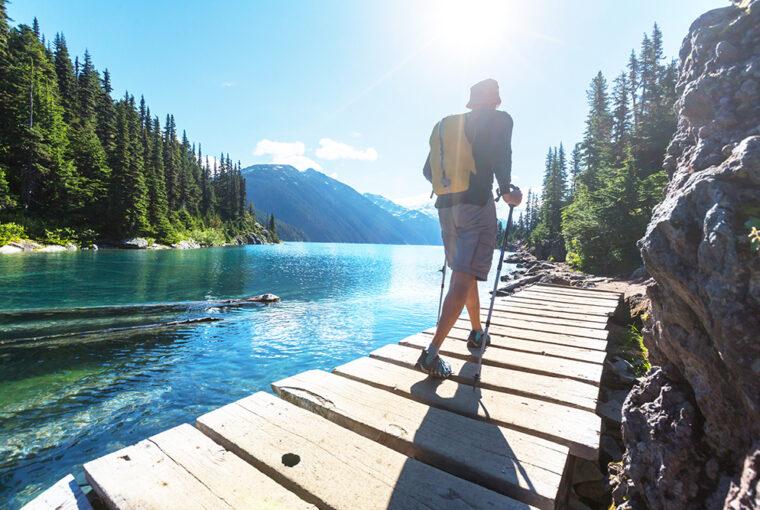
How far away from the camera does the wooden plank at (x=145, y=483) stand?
1588 millimetres

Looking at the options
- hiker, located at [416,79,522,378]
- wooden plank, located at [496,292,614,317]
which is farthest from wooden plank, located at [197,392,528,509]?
wooden plank, located at [496,292,614,317]

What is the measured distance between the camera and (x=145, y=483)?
1710 millimetres

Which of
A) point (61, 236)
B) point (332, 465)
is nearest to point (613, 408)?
point (332, 465)

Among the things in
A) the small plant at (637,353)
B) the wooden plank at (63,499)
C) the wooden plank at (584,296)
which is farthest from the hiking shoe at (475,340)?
the wooden plank at (584,296)

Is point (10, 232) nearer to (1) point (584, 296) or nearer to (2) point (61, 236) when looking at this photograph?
(2) point (61, 236)

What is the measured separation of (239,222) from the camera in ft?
322

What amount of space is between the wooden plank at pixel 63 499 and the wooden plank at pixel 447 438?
20 cm

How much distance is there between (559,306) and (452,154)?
531cm

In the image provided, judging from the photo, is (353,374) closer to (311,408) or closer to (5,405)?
(311,408)

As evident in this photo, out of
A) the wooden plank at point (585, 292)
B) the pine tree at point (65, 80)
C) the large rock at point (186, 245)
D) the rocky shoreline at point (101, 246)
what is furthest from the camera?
the large rock at point (186, 245)

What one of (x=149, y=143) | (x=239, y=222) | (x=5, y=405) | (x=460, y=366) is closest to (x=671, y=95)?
(x=460, y=366)

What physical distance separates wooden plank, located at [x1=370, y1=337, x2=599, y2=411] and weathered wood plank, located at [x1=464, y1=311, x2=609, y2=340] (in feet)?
5.91

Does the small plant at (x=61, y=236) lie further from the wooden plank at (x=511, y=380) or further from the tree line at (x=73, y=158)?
the wooden plank at (x=511, y=380)

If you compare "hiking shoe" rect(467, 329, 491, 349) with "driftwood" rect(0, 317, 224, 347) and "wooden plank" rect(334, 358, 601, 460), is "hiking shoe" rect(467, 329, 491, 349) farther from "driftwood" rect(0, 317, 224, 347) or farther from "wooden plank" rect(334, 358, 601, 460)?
"driftwood" rect(0, 317, 224, 347)
